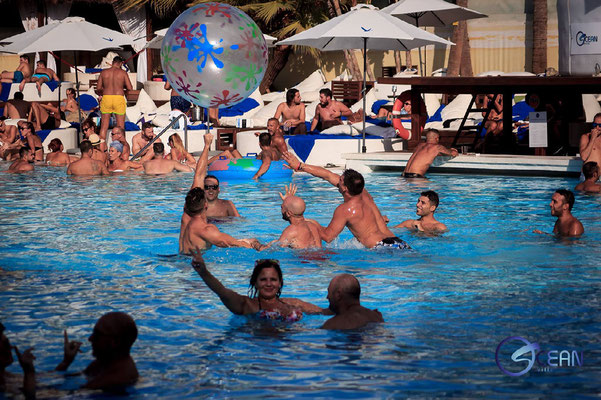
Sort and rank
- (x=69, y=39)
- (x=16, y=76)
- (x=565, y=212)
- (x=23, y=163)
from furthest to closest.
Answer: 1. (x=16, y=76)
2. (x=69, y=39)
3. (x=23, y=163)
4. (x=565, y=212)

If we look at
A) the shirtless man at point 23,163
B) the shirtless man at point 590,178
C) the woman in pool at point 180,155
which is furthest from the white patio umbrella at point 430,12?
the shirtless man at point 23,163

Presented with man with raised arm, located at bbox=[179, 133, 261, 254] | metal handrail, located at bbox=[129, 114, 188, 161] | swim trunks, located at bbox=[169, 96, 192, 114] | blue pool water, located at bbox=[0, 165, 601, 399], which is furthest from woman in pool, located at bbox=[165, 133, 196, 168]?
man with raised arm, located at bbox=[179, 133, 261, 254]

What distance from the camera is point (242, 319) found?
639 cm

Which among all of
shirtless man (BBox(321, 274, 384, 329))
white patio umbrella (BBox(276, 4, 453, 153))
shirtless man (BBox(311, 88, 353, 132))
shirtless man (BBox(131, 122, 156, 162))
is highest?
white patio umbrella (BBox(276, 4, 453, 153))

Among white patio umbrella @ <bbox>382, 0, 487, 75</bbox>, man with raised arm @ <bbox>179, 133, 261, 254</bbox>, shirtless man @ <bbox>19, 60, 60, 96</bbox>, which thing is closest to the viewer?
man with raised arm @ <bbox>179, 133, 261, 254</bbox>

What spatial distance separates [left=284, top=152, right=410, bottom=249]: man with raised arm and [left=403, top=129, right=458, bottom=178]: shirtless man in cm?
639

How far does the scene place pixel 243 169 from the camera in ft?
51.1

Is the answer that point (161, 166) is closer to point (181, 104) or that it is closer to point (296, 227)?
point (181, 104)

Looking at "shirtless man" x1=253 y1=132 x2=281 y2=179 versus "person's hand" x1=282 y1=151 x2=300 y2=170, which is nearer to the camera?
"person's hand" x1=282 y1=151 x2=300 y2=170

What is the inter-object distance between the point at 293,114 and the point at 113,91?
3888 millimetres

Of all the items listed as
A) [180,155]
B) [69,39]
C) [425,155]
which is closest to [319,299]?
[425,155]

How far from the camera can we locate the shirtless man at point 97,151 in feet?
55.5

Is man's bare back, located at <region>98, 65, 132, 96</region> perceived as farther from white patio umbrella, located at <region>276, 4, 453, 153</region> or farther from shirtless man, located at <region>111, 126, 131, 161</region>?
white patio umbrella, located at <region>276, 4, 453, 153</region>

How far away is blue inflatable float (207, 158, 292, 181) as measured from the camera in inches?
610
